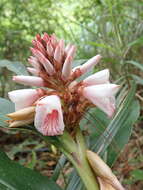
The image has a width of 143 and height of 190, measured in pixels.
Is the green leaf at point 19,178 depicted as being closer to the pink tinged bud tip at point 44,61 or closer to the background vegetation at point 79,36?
the pink tinged bud tip at point 44,61

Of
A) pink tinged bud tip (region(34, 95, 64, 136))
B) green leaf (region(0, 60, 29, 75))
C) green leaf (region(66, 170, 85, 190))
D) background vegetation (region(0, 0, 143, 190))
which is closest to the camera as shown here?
pink tinged bud tip (region(34, 95, 64, 136))

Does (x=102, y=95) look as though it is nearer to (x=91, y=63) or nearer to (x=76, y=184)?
(x=91, y=63)

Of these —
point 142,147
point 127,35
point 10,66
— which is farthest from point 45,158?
point 10,66

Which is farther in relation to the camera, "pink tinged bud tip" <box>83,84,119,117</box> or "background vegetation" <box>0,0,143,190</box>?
"background vegetation" <box>0,0,143,190</box>

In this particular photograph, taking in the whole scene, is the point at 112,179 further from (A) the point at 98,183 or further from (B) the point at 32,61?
(B) the point at 32,61

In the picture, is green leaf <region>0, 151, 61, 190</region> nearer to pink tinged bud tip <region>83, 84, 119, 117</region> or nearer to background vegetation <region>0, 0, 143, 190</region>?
pink tinged bud tip <region>83, 84, 119, 117</region>

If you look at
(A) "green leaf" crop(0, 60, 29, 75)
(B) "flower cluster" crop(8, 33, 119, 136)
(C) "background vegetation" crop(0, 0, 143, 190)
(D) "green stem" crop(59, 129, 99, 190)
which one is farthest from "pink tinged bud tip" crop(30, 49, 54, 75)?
(C) "background vegetation" crop(0, 0, 143, 190)

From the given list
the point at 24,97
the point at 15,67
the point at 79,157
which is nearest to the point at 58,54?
the point at 24,97
